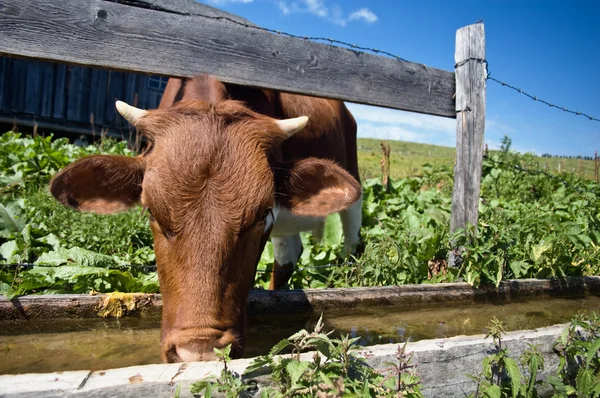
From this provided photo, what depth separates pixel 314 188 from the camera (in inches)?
122

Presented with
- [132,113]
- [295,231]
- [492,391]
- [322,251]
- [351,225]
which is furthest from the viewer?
[351,225]

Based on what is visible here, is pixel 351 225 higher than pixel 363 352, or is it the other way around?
pixel 351 225

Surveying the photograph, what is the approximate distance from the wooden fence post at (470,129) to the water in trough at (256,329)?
69 centimetres

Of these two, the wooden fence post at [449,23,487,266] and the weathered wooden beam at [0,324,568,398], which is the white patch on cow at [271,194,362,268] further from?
the weathered wooden beam at [0,324,568,398]

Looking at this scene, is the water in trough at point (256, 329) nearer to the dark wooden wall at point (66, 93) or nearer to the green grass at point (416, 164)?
the green grass at point (416, 164)

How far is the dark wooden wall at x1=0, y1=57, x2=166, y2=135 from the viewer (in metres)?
13.5

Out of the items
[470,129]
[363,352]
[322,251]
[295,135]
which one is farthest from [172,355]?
[322,251]

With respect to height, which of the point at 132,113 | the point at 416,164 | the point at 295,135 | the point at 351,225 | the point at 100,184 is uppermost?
the point at 416,164

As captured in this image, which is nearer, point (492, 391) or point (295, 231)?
point (492, 391)

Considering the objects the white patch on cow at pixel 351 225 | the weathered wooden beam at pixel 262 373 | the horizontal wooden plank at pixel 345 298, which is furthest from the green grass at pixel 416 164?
the weathered wooden beam at pixel 262 373

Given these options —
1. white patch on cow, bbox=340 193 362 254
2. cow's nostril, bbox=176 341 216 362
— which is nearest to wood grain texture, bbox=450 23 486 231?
white patch on cow, bbox=340 193 362 254

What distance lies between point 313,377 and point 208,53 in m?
2.62

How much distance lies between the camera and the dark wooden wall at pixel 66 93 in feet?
44.3

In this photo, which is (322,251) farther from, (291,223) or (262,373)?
(262,373)
